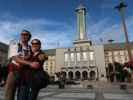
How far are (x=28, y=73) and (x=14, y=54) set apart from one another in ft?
1.53

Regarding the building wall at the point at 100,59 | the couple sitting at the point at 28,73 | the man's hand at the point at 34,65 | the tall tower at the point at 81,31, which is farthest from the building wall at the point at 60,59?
the man's hand at the point at 34,65

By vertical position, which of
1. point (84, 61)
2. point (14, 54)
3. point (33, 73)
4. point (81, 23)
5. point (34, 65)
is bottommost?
point (33, 73)

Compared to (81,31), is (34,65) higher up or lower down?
lower down

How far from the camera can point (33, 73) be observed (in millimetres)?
2711

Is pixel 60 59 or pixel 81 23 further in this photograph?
pixel 81 23

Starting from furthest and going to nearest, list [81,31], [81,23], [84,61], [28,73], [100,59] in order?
[81,23] → [81,31] → [100,59] → [84,61] → [28,73]

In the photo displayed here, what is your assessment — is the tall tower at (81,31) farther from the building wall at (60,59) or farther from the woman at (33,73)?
the woman at (33,73)

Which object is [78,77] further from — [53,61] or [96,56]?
[53,61]

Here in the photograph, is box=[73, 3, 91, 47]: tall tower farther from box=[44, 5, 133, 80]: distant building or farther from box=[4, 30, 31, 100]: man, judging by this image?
box=[4, 30, 31, 100]: man

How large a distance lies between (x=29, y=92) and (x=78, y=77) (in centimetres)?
8568

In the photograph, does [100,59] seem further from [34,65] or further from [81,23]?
[34,65]

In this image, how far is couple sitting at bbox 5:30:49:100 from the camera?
8.81 ft

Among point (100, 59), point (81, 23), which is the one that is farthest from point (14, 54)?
point (81, 23)

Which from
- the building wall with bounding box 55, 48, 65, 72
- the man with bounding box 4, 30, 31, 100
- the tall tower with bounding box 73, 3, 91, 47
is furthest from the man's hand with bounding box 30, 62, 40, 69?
the tall tower with bounding box 73, 3, 91, 47
